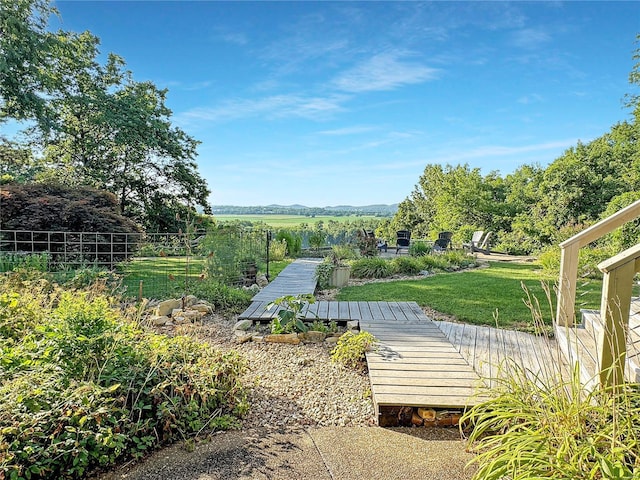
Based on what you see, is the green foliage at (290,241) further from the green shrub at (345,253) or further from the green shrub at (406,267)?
the green shrub at (406,267)

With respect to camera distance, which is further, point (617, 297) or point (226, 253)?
point (226, 253)

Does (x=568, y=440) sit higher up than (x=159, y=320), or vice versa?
(x=568, y=440)

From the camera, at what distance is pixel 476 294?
6508 mm

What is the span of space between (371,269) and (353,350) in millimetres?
5522

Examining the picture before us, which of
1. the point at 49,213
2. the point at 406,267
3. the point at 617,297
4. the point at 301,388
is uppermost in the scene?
the point at 49,213

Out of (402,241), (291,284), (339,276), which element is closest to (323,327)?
(291,284)

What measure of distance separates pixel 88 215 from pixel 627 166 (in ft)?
57.4

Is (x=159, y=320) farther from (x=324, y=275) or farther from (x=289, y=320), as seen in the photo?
(x=324, y=275)

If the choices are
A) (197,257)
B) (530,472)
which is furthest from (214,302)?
(530,472)

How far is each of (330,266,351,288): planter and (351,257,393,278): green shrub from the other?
104cm

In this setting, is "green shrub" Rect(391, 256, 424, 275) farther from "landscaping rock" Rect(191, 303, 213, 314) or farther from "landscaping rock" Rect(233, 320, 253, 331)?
"landscaping rock" Rect(233, 320, 253, 331)

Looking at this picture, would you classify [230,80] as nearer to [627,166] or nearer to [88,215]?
[88,215]

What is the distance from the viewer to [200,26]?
770 centimetres

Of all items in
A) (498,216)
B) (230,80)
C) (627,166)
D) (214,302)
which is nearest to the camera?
(214,302)
